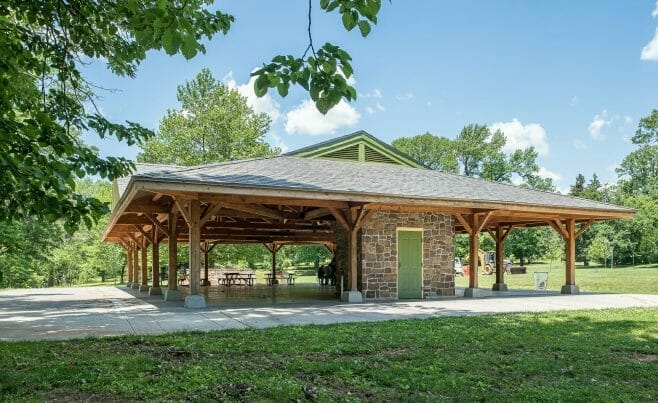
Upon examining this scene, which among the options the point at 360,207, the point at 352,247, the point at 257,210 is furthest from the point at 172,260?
the point at 360,207

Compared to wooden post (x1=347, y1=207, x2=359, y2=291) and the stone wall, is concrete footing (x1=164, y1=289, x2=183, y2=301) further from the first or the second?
the stone wall

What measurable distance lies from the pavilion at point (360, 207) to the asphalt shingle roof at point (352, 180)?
3 centimetres

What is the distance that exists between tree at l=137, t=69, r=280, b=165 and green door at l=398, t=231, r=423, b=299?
51.2ft

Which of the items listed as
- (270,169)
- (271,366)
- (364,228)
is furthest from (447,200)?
(271,366)

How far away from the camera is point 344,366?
501cm

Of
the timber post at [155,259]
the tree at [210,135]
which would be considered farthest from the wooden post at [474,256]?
the tree at [210,135]

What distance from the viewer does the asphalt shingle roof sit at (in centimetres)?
1048

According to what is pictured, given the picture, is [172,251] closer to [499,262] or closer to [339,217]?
[339,217]

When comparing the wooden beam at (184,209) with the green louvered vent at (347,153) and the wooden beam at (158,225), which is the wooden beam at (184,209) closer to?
the wooden beam at (158,225)

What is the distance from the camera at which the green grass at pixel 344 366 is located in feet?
13.5

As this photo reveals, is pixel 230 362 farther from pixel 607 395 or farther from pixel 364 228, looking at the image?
pixel 364 228

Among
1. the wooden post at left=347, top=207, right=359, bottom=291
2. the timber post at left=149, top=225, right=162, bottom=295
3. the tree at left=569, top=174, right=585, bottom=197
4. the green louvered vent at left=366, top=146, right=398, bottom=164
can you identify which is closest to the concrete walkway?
the wooden post at left=347, top=207, right=359, bottom=291

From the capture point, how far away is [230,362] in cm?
515

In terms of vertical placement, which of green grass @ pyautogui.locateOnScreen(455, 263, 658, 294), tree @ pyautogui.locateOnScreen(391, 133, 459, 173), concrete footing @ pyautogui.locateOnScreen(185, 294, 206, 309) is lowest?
green grass @ pyautogui.locateOnScreen(455, 263, 658, 294)
